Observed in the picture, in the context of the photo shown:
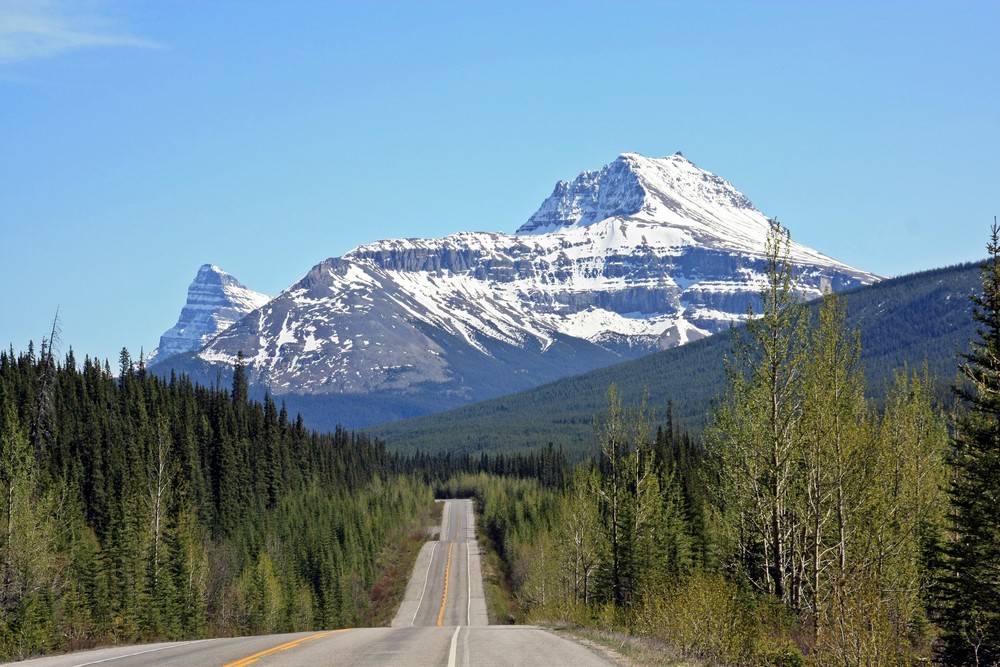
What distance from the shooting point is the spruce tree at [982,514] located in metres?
32.6

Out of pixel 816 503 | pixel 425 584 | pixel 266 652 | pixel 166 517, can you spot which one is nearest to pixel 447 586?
pixel 425 584

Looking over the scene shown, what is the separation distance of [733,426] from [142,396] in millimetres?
111139

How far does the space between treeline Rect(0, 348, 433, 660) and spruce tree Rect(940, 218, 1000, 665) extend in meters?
30.1

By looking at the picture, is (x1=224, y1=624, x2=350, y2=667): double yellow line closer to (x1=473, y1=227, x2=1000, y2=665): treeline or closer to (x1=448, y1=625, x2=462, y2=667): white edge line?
(x1=448, y1=625, x2=462, y2=667): white edge line

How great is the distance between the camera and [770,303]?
3488 centimetres

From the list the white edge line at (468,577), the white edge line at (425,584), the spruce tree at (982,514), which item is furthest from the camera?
the white edge line at (425,584)

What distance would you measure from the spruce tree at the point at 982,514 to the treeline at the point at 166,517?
30.1 meters

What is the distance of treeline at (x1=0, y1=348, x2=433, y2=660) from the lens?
64.0 meters

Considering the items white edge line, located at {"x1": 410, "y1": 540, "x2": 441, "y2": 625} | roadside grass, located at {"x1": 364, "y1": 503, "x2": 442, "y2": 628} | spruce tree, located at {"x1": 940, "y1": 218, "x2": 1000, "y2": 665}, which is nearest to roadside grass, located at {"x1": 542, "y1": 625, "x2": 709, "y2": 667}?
spruce tree, located at {"x1": 940, "y1": 218, "x2": 1000, "y2": 665}

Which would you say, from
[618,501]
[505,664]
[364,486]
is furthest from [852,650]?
[364,486]

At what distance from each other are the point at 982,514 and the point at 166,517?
220 ft

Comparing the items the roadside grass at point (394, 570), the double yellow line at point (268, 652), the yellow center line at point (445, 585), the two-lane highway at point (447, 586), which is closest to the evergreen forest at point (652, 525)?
the roadside grass at point (394, 570)

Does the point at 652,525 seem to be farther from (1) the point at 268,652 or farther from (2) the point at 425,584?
(2) the point at 425,584

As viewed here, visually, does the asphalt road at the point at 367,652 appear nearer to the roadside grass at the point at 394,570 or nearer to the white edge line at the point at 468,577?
the white edge line at the point at 468,577
